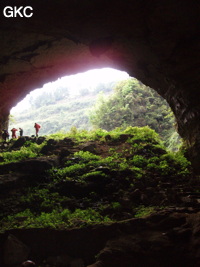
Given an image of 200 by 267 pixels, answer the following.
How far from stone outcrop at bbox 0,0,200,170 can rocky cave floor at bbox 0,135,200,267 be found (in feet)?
9.51

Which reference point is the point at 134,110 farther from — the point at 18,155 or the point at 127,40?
the point at 127,40

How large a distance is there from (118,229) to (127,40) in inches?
266

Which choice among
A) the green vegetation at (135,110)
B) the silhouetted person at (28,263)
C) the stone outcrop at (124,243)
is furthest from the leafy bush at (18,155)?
the green vegetation at (135,110)

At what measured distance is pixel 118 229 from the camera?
5.08 meters

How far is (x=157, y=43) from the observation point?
8.10m

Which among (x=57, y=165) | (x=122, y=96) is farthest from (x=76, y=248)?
(x=122, y=96)

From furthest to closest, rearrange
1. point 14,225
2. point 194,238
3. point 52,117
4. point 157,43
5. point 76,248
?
point 52,117, point 157,43, point 14,225, point 76,248, point 194,238

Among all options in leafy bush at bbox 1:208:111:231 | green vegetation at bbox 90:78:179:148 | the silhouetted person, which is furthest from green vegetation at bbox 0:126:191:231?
green vegetation at bbox 90:78:179:148

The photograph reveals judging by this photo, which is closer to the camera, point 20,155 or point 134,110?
point 20,155

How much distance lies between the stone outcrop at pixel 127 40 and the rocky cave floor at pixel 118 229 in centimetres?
290

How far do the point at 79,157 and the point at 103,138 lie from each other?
342cm

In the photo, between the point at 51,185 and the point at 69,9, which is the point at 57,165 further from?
Answer: the point at 69,9

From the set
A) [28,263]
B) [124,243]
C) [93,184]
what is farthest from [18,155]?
[124,243]

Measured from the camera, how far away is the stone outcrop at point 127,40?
706 cm
